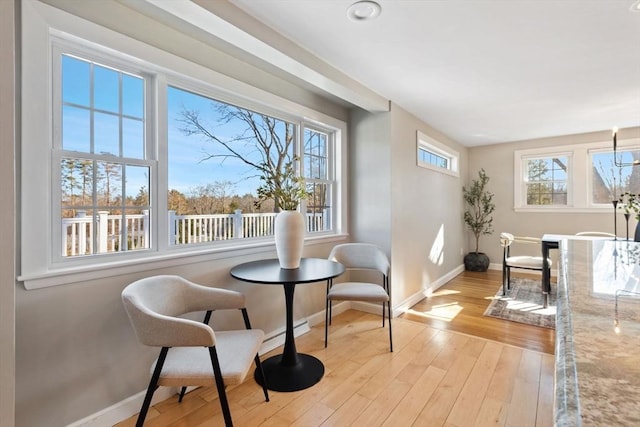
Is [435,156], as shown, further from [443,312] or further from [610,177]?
[610,177]

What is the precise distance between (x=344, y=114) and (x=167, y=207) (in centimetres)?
226

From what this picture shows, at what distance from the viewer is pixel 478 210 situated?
555 cm

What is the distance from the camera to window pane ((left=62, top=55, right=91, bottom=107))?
1588 mm

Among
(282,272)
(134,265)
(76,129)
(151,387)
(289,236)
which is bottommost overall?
(151,387)

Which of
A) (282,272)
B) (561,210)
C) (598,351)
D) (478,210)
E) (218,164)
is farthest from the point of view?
(478,210)

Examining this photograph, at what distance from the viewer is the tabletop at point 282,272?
1.84 metres

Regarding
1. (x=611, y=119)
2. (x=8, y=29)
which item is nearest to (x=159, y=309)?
(x=8, y=29)

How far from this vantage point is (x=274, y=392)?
1919mm

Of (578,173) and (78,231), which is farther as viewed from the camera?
(578,173)

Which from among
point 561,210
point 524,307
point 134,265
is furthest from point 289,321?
point 561,210

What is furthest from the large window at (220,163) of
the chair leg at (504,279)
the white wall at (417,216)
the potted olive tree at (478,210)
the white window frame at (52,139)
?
the potted olive tree at (478,210)

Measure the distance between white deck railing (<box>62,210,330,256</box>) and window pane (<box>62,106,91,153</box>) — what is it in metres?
0.36

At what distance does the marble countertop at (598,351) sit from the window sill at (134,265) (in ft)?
6.23

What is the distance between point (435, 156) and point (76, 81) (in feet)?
14.0
